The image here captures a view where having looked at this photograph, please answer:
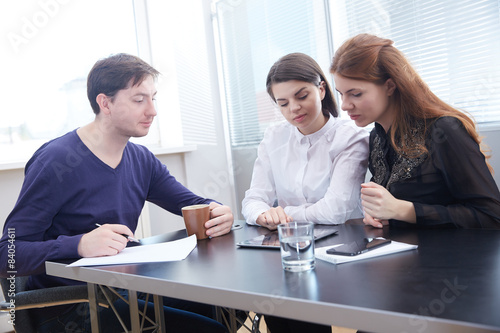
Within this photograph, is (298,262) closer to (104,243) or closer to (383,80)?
(104,243)

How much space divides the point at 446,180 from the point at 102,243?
99cm

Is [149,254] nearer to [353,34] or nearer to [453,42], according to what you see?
[453,42]

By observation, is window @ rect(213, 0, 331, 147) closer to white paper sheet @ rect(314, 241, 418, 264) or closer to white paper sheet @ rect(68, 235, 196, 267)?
white paper sheet @ rect(68, 235, 196, 267)

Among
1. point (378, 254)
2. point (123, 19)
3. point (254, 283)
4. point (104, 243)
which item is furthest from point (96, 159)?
point (123, 19)

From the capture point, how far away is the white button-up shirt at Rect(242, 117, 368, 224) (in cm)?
155

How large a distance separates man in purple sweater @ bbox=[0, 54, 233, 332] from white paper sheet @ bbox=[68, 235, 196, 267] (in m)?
0.04

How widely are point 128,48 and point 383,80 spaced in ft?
7.73

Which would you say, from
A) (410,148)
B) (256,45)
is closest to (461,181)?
(410,148)

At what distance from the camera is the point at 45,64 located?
2838 millimetres

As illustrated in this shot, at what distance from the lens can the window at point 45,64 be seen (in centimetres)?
268

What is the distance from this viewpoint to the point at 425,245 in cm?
93

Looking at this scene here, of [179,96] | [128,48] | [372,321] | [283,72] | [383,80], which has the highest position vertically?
[128,48]

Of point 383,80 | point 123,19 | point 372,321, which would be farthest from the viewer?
point 123,19

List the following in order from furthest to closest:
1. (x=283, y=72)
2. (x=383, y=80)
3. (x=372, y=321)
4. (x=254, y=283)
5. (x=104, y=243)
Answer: (x=283, y=72)
(x=383, y=80)
(x=104, y=243)
(x=254, y=283)
(x=372, y=321)
